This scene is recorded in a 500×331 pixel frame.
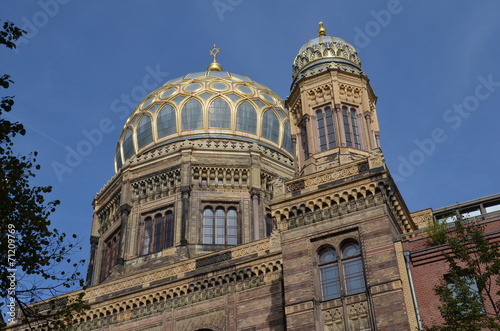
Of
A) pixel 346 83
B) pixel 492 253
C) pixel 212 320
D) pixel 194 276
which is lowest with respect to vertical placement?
pixel 492 253

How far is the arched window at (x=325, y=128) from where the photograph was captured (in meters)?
28.2

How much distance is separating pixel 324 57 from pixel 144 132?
18920 mm

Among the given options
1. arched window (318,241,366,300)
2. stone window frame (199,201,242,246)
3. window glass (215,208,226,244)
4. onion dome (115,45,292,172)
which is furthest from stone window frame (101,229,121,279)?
arched window (318,241,366,300)

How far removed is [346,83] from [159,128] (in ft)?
61.5

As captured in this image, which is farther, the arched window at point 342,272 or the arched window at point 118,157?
the arched window at point 118,157

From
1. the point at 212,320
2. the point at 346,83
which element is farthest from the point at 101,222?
the point at 346,83

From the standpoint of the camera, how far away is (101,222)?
1759 inches

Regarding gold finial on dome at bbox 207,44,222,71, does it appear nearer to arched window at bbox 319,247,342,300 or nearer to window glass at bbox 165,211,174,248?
window glass at bbox 165,211,174,248

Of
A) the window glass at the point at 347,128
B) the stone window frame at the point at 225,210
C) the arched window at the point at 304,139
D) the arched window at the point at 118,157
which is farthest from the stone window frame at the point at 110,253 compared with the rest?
the window glass at the point at 347,128

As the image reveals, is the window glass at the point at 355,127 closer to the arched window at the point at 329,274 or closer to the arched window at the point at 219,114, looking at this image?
the arched window at the point at 329,274

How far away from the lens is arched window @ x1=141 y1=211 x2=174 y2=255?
129 feet

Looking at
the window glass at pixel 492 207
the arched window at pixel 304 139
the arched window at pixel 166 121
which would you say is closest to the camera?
the window glass at pixel 492 207

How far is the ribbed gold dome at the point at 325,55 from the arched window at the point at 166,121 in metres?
15.4

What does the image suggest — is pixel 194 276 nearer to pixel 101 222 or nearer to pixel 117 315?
pixel 117 315
